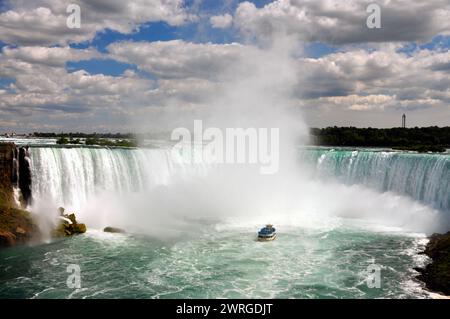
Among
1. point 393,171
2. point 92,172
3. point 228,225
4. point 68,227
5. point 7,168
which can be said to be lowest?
point 228,225

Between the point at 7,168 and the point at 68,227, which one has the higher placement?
the point at 7,168

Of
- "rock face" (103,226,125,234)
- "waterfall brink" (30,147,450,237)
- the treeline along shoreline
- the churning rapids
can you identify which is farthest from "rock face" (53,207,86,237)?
the treeline along shoreline

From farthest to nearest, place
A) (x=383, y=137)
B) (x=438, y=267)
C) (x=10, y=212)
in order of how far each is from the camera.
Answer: (x=383, y=137) < (x=10, y=212) < (x=438, y=267)

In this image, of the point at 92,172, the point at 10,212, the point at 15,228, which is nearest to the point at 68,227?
the point at 15,228

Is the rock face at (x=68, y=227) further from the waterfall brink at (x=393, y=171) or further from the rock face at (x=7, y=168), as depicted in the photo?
the waterfall brink at (x=393, y=171)

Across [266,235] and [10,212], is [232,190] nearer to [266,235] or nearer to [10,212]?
[266,235]

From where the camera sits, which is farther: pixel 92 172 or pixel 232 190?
pixel 232 190
